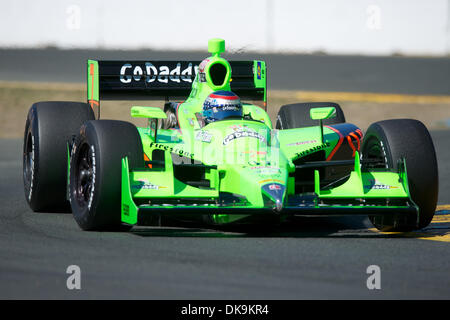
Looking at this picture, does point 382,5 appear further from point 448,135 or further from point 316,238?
point 316,238

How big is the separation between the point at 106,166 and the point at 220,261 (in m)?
1.64

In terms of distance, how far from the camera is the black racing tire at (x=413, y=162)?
906cm

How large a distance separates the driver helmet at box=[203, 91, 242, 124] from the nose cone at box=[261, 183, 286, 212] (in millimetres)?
1613

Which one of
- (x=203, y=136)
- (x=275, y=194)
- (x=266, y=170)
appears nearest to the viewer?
(x=275, y=194)

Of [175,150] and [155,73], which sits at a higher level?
[155,73]

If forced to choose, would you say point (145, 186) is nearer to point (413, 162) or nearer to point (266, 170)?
point (266, 170)

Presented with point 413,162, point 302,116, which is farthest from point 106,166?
point 302,116

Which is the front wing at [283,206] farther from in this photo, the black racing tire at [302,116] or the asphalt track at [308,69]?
the asphalt track at [308,69]

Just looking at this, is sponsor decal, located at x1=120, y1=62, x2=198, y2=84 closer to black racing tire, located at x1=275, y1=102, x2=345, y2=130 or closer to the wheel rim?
black racing tire, located at x1=275, y1=102, x2=345, y2=130

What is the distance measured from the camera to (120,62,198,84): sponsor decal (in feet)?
38.3

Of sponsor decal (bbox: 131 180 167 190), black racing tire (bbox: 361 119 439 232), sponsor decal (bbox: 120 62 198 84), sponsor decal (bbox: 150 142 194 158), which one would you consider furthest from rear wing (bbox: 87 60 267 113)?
sponsor decal (bbox: 131 180 167 190)

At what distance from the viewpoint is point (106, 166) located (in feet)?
28.5
